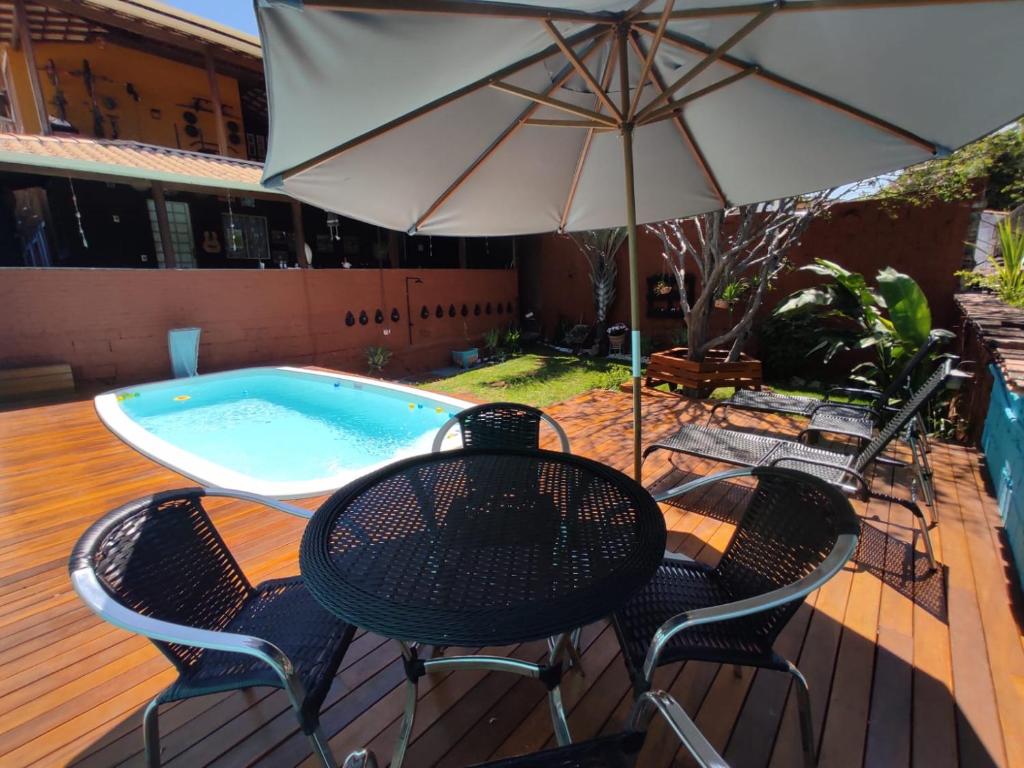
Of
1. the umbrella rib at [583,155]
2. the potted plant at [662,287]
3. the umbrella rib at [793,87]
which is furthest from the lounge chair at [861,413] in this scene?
the potted plant at [662,287]

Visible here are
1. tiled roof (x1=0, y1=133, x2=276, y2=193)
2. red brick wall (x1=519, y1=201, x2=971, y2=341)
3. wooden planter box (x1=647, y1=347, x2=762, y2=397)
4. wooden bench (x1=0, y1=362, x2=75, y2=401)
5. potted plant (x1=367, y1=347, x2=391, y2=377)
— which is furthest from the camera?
potted plant (x1=367, y1=347, x2=391, y2=377)

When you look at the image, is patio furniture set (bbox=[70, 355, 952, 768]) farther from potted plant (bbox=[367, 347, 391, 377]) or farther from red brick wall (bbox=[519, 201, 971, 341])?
potted plant (bbox=[367, 347, 391, 377])

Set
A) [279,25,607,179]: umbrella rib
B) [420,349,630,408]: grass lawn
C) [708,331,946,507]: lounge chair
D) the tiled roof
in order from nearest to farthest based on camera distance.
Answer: [279,25,607,179]: umbrella rib
[708,331,946,507]: lounge chair
the tiled roof
[420,349,630,408]: grass lawn

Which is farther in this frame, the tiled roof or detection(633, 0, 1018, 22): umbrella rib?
the tiled roof

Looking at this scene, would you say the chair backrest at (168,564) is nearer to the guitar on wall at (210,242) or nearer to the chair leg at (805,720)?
the chair leg at (805,720)

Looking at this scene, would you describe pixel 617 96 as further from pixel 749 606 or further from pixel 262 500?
pixel 262 500

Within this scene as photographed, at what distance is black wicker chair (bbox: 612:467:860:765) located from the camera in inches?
47.0

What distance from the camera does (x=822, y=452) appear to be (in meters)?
2.79

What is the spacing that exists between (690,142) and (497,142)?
110cm

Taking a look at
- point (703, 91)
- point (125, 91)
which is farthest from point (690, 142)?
point (125, 91)

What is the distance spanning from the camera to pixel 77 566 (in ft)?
3.76

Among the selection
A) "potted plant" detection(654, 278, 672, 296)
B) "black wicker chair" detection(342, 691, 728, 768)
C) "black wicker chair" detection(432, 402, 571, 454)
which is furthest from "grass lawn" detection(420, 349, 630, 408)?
"black wicker chair" detection(342, 691, 728, 768)

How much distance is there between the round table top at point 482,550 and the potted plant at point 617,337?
8.11 meters

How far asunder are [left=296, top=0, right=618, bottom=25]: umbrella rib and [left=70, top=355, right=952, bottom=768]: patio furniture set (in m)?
1.55
